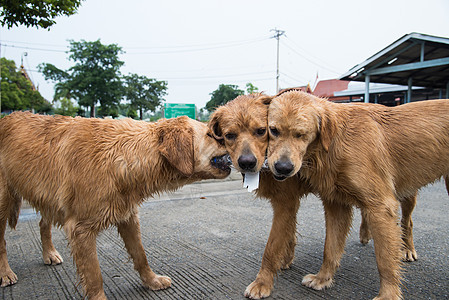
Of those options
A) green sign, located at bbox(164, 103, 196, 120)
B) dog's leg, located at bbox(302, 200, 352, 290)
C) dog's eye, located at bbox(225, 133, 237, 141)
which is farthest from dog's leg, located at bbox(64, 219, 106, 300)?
green sign, located at bbox(164, 103, 196, 120)

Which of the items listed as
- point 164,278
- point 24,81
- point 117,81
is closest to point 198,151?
point 164,278

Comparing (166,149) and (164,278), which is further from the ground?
(166,149)

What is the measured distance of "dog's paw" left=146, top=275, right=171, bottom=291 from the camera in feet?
10.3

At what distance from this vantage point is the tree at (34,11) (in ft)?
15.9

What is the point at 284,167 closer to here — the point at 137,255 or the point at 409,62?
the point at 137,255

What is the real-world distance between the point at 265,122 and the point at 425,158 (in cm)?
174

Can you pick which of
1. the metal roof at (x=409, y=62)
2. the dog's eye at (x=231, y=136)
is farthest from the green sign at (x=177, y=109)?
the dog's eye at (x=231, y=136)

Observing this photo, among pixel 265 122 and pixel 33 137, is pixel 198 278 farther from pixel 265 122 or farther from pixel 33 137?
pixel 33 137

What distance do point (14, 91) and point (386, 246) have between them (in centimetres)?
5886

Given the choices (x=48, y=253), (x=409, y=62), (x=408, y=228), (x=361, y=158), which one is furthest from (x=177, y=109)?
(x=361, y=158)

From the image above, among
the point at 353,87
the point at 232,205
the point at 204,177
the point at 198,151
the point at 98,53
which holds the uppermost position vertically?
the point at 98,53

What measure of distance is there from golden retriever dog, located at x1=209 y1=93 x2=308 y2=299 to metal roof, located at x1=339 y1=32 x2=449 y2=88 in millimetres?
13620

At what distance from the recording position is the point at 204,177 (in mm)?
2926

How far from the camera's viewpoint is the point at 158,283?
3.14 metres
